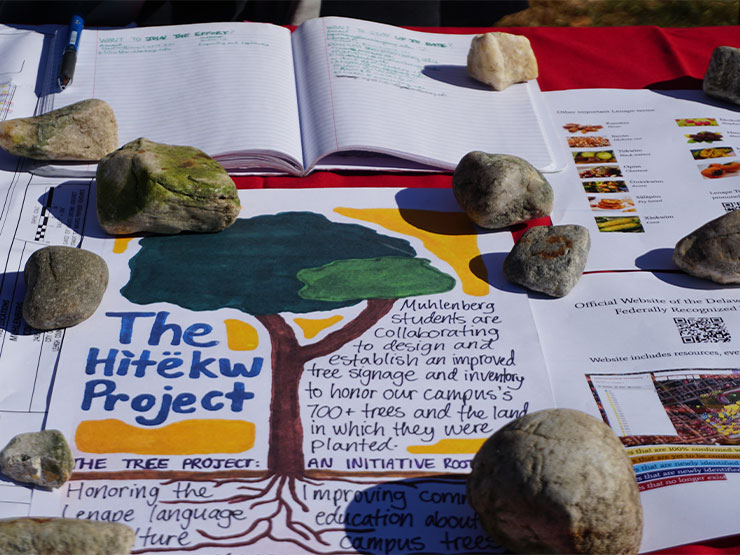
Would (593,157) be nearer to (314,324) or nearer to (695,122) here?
(695,122)

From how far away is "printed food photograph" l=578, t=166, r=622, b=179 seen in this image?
148 centimetres

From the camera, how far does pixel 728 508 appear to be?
958 mm

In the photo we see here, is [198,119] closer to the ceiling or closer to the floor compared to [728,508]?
closer to the ceiling

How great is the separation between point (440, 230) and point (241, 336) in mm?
413

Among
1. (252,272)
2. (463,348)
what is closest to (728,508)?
(463,348)

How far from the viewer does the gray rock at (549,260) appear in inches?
48.2

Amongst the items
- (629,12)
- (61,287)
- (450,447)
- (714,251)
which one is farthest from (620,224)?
(629,12)

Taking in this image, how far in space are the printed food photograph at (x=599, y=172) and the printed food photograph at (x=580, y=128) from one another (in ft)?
0.40

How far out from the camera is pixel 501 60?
1.63 metres

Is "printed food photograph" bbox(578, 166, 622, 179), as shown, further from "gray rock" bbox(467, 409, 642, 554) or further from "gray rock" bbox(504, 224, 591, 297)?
"gray rock" bbox(467, 409, 642, 554)

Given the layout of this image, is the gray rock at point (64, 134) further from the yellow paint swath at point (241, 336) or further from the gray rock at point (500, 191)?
the gray rock at point (500, 191)

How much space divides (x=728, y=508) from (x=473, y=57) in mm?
1042

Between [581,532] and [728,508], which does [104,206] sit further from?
[728,508]

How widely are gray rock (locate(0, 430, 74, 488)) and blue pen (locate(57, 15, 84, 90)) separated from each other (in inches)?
34.1
